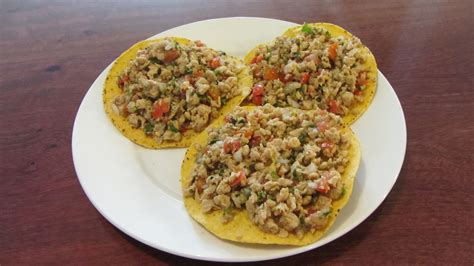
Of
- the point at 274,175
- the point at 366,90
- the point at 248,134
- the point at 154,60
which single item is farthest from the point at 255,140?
the point at 154,60

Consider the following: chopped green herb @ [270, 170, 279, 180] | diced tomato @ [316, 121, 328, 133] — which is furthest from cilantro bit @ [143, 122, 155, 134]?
diced tomato @ [316, 121, 328, 133]

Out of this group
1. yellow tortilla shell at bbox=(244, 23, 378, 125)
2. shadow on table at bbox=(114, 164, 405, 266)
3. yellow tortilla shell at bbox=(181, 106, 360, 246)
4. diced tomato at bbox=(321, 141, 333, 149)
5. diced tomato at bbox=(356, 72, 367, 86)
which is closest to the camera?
yellow tortilla shell at bbox=(181, 106, 360, 246)

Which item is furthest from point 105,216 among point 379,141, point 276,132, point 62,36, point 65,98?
point 62,36

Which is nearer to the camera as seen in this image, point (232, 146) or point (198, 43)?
point (232, 146)

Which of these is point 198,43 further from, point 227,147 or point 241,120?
point 227,147

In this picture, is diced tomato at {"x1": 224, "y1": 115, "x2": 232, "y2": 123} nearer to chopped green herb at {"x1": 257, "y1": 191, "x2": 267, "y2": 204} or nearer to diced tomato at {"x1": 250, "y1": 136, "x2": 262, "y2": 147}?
diced tomato at {"x1": 250, "y1": 136, "x2": 262, "y2": 147}
